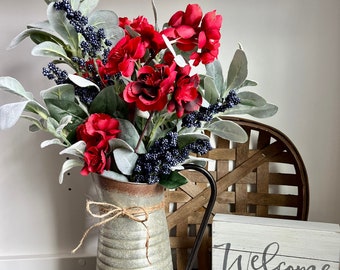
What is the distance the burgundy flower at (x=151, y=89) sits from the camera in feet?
1.68

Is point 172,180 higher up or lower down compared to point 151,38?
lower down

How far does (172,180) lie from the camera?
2.01ft

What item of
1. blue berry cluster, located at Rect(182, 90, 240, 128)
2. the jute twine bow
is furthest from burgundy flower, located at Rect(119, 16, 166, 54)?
the jute twine bow

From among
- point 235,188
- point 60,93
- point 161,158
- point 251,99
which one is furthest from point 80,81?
point 235,188

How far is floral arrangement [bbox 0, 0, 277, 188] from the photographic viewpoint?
0.53 metres

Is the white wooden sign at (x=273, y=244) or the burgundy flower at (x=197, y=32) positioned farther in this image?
the white wooden sign at (x=273, y=244)

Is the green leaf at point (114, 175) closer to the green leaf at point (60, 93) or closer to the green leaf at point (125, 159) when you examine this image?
the green leaf at point (125, 159)

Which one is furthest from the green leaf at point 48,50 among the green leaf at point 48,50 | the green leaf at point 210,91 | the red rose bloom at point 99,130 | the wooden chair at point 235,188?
the wooden chair at point 235,188

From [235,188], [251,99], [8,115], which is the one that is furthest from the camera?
[235,188]

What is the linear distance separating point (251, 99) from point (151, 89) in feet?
0.59

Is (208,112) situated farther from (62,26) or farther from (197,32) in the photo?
(62,26)

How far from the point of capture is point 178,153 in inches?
23.4

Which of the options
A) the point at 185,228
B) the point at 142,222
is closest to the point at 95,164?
the point at 142,222

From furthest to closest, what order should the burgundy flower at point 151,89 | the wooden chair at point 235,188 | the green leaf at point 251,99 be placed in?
the wooden chair at point 235,188, the green leaf at point 251,99, the burgundy flower at point 151,89
